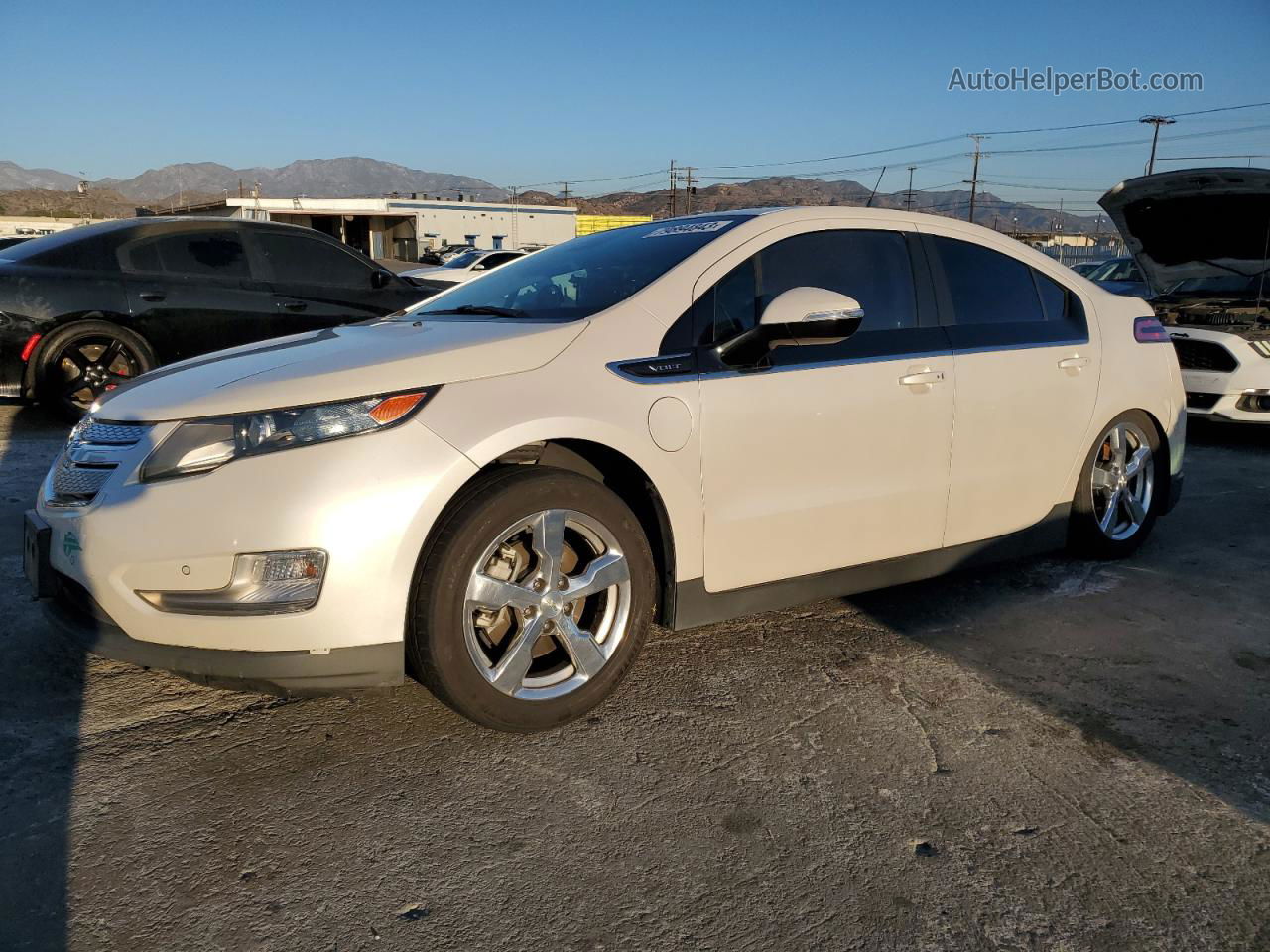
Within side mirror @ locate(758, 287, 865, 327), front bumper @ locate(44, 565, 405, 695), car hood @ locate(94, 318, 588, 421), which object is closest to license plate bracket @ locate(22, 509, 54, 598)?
front bumper @ locate(44, 565, 405, 695)

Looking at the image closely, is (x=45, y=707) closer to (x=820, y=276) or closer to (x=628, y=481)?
(x=628, y=481)

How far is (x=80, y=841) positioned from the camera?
2338 mm

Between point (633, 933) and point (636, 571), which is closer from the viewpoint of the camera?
point (633, 933)

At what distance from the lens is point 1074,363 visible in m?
4.21

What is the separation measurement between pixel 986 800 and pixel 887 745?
1.15 ft

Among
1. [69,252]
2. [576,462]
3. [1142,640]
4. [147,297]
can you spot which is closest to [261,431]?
[576,462]

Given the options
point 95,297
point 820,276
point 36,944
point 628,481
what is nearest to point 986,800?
point 628,481

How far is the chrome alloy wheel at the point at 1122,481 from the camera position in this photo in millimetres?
4500

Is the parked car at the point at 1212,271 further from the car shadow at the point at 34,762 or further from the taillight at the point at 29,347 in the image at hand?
the taillight at the point at 29,347

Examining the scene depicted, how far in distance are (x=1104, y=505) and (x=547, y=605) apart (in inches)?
117

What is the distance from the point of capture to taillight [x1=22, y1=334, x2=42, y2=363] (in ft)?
22.6

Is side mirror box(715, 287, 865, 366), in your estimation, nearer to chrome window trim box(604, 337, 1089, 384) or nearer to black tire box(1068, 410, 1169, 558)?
chrome window trim box(604, 337, 1089, 384)

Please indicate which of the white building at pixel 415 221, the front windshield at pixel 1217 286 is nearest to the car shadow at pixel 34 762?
the front windshield at pixel 1217 286

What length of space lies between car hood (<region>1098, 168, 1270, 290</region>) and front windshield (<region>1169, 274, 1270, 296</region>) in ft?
0.42
